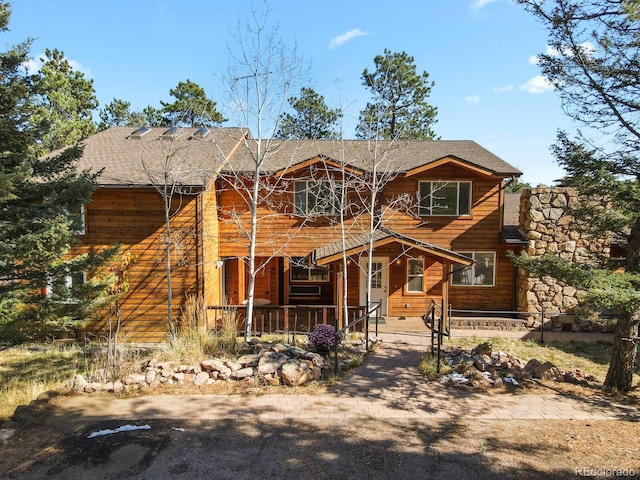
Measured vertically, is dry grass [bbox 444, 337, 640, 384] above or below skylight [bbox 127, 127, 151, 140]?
below

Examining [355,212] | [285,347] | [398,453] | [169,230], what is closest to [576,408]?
[398,453]

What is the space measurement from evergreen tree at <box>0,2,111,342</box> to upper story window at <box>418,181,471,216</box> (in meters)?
11.1

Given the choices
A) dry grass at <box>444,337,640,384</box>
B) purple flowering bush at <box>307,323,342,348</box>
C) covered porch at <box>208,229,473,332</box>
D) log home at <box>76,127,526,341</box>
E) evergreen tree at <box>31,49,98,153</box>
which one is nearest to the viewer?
purple flowering bush at <box>307,323,342,348</box>

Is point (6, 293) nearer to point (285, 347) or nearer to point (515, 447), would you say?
point (285, 347)

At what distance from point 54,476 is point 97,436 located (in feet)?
2.89

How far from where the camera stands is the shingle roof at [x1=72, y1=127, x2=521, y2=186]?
1152 centimetres

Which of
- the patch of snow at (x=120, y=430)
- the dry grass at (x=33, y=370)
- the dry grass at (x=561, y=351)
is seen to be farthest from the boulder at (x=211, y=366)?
the dry grass at (x=561, y=351)

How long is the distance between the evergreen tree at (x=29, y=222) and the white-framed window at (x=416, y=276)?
10.5 metres

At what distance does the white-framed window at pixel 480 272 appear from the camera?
47.9 feet

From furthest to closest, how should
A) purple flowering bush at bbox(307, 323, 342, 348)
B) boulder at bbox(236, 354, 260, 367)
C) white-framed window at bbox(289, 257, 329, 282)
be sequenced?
white-framed window at bbox(289, 257, 329, 282) < purple flowering bush at bbox(307, 323, 342, 348) < boulder at bbox(236, 354, 260, 367)

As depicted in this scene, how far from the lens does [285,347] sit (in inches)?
341

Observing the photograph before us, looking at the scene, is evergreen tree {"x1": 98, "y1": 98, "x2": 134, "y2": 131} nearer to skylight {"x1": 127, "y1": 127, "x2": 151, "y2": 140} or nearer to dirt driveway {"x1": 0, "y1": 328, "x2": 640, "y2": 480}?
skylight {"x1": 127, "y1": 127, "x2": 151, "y2": 140}

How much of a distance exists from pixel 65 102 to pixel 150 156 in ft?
50.2

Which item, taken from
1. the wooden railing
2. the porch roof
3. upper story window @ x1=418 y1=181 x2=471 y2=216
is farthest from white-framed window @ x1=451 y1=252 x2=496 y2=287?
the wooden railing
